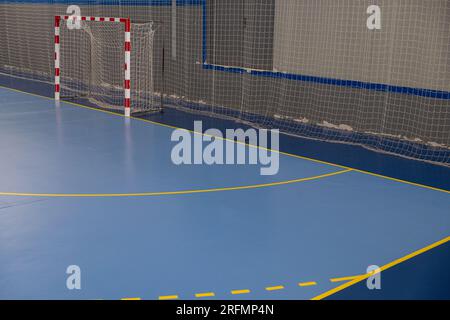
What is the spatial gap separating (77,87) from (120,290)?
38.5 ft

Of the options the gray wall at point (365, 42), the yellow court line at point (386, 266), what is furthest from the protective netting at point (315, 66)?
the yellow court line at point (386, 266)

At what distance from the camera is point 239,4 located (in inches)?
482

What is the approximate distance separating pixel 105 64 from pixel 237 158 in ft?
26.0

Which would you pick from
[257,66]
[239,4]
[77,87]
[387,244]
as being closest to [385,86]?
[257,66]

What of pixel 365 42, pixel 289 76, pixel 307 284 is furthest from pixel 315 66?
pixel 307 284

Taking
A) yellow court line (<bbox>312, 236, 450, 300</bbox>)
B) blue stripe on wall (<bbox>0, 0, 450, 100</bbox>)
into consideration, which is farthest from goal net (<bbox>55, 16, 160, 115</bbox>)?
yellow court line (<bbox>312, 236, 450, 300</bbox>)

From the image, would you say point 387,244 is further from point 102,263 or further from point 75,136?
point 75,136

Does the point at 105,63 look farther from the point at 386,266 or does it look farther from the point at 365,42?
the point at 386,266

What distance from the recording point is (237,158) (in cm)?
863

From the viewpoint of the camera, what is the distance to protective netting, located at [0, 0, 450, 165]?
953 cm

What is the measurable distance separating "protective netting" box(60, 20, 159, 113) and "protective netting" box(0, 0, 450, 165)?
11.4 inches

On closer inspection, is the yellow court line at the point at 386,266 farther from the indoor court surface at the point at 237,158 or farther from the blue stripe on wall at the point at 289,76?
the blue stripe on wall at the point at 289,76

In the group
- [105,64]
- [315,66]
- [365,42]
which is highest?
[365,42]

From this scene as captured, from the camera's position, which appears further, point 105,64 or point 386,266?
point 105,64
